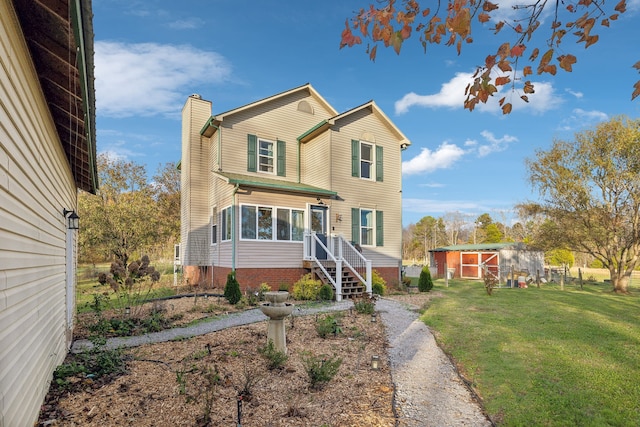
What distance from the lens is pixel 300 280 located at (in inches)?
522

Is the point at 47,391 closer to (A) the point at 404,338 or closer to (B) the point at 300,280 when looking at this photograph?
(A) the point at 404,338

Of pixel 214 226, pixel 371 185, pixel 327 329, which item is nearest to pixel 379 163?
pixel 371 185

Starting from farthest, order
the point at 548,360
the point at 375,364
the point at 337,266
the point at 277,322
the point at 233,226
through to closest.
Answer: the point at 233,226, the point at 337,266, the point at 277,322, the point at 548,360, the point at 375,364

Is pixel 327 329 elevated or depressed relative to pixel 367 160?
depressed

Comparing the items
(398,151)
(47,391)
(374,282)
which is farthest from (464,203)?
(47,391)

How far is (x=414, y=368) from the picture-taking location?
6.04 metres

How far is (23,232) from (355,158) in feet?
44.8

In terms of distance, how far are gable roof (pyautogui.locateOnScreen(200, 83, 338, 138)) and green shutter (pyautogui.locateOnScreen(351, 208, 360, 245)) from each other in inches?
191

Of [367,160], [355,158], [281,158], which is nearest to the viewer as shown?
[281,158]

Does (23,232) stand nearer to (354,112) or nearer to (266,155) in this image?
(266,155)

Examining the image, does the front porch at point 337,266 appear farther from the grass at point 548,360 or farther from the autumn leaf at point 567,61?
the autumn leaf at point 567,61

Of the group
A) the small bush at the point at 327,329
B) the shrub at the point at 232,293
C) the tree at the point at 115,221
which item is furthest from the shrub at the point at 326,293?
the tree at the point at 115,221

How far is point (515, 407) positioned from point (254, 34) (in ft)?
42.2

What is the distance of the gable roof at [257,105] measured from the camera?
14.5 metres
